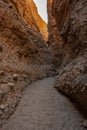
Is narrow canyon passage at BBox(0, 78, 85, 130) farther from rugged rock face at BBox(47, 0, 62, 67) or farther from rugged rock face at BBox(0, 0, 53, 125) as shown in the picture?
rugged rock face at BBox(47, 0, 62, 67)

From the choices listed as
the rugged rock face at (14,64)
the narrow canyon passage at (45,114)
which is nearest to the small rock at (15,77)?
the rugged rock face at (14,64)

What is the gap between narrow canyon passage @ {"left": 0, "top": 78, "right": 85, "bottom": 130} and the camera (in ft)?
20.0

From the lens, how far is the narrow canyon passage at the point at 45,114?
240 inches

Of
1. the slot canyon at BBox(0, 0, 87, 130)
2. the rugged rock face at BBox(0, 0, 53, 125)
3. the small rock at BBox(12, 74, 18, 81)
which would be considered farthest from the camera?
the small rock at BBox(12, 74, 18, 81)

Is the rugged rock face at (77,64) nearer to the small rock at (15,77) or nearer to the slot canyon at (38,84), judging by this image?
the slot canyon at (38,84)

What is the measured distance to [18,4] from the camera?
19.3m

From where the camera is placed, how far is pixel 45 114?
22.0 ft

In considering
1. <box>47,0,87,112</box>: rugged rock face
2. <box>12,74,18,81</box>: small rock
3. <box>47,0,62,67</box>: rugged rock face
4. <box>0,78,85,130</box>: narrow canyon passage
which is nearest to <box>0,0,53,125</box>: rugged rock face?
<box>12,74,18,81</box>: small rock

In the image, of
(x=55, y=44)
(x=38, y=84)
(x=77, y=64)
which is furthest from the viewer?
(x=55, y=44)

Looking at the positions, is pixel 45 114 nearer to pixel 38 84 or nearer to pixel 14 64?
pixel 38 84

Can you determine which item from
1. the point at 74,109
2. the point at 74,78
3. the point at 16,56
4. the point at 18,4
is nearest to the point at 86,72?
the point at 74,78

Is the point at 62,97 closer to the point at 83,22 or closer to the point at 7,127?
the point at 7,127

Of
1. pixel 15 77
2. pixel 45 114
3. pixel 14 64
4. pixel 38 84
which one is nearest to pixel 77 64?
pixel 45 114

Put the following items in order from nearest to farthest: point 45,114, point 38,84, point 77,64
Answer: point 45,114, point 77,64, point 38,84
